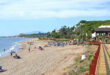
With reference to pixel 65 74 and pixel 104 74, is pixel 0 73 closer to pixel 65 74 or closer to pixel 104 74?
pixel 65 74

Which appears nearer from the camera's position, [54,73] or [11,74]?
[54,73]

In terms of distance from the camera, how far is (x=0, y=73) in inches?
888

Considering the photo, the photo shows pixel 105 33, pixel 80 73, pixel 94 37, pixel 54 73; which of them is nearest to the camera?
pixel 80 73

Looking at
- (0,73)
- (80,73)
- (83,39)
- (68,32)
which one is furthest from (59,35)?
(80,73)

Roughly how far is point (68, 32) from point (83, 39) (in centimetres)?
6063

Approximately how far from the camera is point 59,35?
11681cm

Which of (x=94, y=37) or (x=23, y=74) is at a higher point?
(x=94, y=37)

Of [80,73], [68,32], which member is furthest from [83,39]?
[68,32]

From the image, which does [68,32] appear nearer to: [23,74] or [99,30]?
[99,30]

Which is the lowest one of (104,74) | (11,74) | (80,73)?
(11,74)

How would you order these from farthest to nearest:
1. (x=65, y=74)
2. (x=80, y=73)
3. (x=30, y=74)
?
1. (x=30, y=74)
2. (x=65, y=74)
3. (x=80, y=73)

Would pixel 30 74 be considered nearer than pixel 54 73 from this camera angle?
No

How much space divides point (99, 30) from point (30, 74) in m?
34.2

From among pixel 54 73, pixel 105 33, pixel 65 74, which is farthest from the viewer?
pixel 105 33
